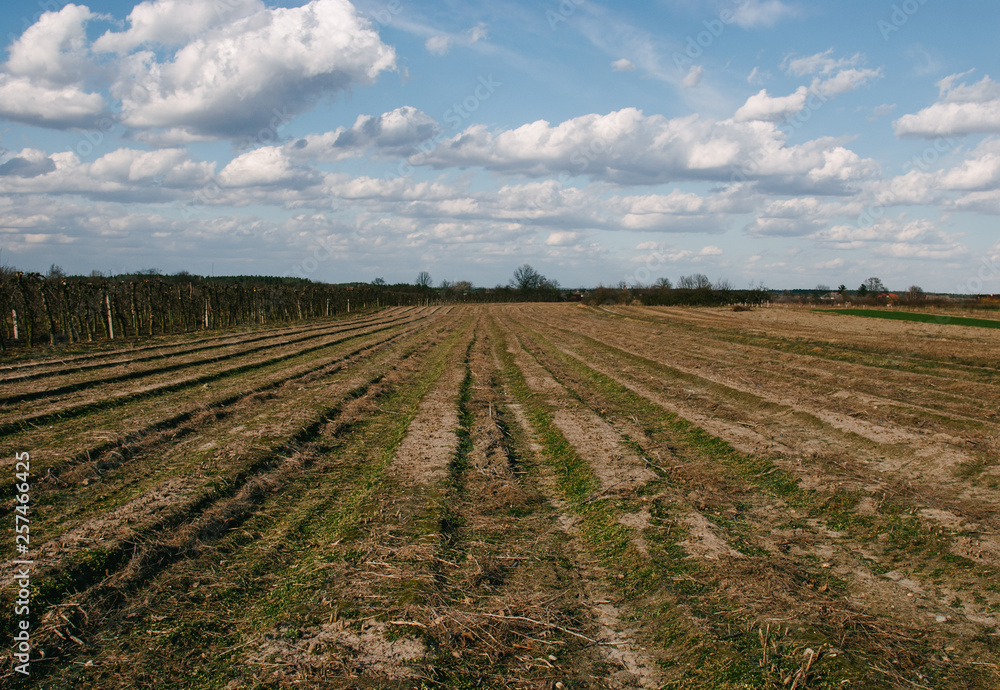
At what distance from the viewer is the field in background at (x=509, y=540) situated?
3.82m

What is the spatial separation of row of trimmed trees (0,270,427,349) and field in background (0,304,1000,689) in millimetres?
18596

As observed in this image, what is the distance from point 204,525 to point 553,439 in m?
5.70

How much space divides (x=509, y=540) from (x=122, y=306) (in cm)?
3618

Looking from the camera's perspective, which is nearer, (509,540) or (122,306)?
(509,540)

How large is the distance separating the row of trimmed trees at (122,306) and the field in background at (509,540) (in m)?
18.6

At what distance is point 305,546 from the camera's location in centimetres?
553

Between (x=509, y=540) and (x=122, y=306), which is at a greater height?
(x=122, y=306)

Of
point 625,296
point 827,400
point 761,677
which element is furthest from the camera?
point 625,296

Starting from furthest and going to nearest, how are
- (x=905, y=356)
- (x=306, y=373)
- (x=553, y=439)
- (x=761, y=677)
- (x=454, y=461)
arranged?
(x=905, y=356) → (x=306, y=373) → (x=553, y=439) → (x=454, y=461) → (x=761, y=677)

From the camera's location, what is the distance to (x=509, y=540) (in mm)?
5758

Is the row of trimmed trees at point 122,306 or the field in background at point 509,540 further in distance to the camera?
the row of trimmed trees at point 122,306

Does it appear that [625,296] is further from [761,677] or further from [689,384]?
[761,677]

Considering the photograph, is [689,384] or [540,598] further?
[689,384]

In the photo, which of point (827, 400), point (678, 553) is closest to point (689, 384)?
point (827, 400)
